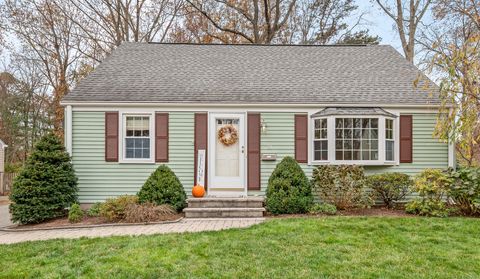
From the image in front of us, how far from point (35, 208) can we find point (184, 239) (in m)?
3.88

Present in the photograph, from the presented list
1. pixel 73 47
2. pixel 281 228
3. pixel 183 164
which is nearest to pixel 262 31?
pixel 73 47

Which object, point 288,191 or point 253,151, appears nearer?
point 288,191

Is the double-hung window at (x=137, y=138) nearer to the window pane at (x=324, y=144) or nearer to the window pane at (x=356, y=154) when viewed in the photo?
the window pane at (x=324, y=144)

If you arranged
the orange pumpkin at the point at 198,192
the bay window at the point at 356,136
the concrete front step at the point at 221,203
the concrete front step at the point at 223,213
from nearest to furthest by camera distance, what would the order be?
the concrete front step at the point at 223,213, the concrete front step at the point at 221,203, the orange pumpkin at the point at 198,192, the bay window at the point at 356,136

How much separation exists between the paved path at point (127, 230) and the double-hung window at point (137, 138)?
8.37 ft

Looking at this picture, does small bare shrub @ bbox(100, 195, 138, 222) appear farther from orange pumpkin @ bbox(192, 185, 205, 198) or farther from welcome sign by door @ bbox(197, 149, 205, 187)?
welcome sign by door @ bbox(197, 149, 205, 187)

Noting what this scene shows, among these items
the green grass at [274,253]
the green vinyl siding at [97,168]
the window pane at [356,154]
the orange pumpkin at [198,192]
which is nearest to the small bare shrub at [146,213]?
the orange pumpkin at [198,192]

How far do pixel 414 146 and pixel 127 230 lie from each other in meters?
7.33

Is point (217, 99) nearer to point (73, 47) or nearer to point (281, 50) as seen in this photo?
point (281, 50)

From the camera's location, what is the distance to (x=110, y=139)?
8.57 metres

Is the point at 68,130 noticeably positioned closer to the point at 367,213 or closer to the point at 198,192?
the point at 198,192

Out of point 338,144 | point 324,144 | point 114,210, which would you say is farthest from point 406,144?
point 114,210

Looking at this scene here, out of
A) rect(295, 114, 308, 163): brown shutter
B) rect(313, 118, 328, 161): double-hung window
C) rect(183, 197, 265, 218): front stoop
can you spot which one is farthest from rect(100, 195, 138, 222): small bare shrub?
rect(313, 118, 328, 161): double-hung window

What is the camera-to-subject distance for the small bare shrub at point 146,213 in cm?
686
